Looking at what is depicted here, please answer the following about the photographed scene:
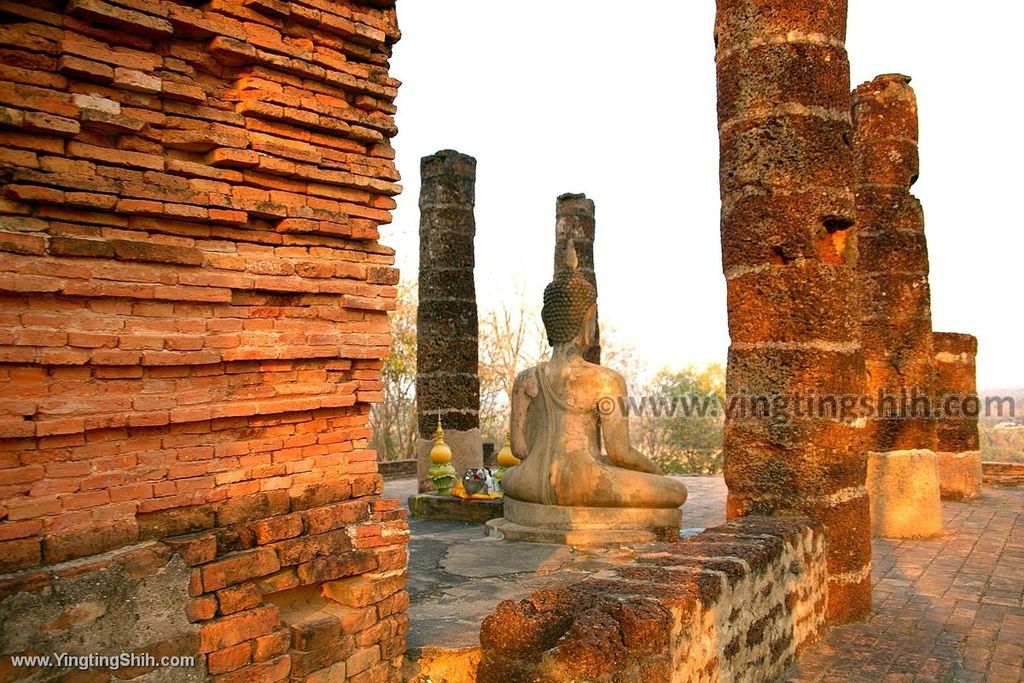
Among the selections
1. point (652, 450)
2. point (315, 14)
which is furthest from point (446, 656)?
point (652, 450)

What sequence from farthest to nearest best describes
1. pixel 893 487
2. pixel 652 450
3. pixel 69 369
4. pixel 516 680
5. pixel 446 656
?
1. pixel 652 450
2. pixel 893 487
3. pixel 446 656
4. pixel 516 680
5. pixel 69 369

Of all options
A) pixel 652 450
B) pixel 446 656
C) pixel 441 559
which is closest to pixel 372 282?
pixel 446 656

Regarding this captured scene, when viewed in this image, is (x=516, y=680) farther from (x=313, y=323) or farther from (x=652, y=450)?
(x=652, y=450)

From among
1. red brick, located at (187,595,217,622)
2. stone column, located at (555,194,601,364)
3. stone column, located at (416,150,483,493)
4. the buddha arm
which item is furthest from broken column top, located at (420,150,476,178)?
red brick, located at (187,595,217,622)

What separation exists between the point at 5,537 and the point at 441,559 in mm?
4032

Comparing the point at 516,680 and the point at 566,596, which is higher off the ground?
the point at 566,596

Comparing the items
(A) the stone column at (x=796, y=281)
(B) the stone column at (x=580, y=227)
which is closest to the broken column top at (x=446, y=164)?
(B) the stone column at (x=580, y=227)

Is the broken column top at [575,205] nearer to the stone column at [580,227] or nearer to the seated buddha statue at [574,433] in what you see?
the stone column at [580,227]

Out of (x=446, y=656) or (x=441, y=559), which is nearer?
(x=446, y=656)

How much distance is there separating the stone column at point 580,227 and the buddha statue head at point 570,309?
6.52m

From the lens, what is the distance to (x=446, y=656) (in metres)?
4.02

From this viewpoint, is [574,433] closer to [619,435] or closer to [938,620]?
[619,435]

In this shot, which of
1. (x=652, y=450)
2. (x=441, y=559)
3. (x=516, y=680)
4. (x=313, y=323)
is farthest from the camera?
(x=652, y=450)

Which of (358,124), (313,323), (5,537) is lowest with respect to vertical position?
(5,537)
